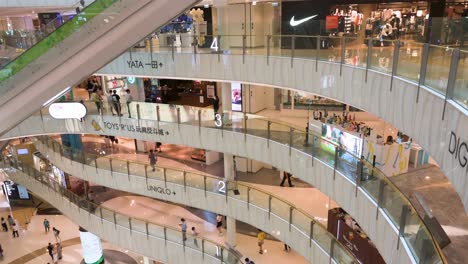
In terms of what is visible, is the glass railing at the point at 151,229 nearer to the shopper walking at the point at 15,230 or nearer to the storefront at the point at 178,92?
the shopper walking at the point at 15,230

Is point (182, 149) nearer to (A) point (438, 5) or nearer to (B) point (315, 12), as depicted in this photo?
(B) point (315, 12)

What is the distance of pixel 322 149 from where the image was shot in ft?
35.4

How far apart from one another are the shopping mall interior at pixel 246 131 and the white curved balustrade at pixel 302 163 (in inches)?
1.9

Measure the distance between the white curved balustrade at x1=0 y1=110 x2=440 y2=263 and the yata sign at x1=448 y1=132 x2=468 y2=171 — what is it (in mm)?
1140

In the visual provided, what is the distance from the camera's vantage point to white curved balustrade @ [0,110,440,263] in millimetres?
6346

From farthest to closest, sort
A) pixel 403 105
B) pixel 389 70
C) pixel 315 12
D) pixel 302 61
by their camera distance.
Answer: pixel 315 12 < pixel 302 61 < pixel 389 70 < pixel 403 105

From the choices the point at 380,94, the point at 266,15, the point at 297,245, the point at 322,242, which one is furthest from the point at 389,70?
the point at 266,15

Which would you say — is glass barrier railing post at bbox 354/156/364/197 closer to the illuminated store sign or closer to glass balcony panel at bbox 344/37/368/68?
glass balcony panel at bbox 344/37/368/68

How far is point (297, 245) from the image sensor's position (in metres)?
12.2

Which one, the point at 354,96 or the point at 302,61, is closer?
the point at 354,96

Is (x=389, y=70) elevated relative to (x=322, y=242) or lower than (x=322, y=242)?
elevated

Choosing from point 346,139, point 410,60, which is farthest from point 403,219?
point 346,139

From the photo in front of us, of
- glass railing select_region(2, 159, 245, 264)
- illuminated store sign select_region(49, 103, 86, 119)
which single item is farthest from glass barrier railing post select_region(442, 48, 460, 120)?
illuminated store sign select_region(49, 103, 86, 119)

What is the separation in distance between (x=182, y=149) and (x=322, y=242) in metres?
13.3
